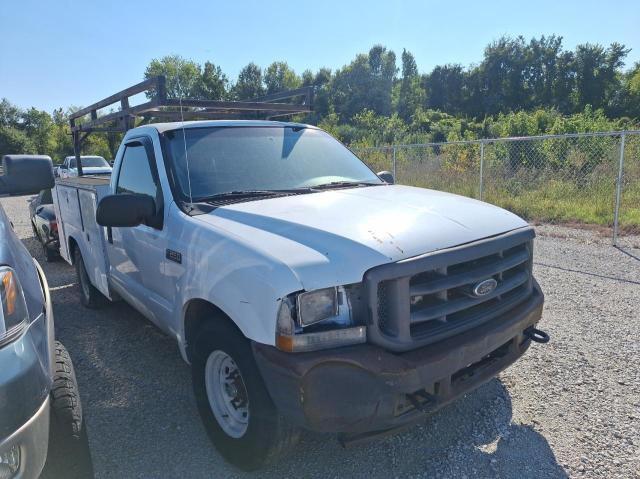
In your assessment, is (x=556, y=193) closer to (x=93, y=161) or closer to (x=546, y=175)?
(x=546, y=175)

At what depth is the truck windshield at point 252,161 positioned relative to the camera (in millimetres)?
3098

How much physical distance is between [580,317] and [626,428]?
192cm

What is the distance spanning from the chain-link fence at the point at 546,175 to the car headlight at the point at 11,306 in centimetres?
855

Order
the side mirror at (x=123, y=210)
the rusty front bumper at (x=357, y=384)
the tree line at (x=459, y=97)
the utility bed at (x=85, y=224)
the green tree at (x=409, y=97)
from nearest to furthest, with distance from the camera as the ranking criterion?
1. the rusty front bumper at (x=357, y=384)
2. the side mirror at (x=123, y=210)
3. the utility bed at (x=85, y=224)
4. the tree line at (x=459, y=97)
5. the green tree at (x=409, y=97)

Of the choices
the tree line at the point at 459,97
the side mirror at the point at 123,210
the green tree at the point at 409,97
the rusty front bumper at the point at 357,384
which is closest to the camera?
the rusty front bumper at the point at 357,384

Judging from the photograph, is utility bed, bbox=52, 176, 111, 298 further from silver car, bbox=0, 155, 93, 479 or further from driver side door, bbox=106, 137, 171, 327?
silver car, bbox=0, 155, 93, 479

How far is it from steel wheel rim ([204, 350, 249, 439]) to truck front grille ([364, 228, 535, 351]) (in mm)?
921

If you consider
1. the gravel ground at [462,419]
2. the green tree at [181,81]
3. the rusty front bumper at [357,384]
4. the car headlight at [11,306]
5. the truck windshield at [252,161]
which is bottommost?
the gravel ground at [462,419]

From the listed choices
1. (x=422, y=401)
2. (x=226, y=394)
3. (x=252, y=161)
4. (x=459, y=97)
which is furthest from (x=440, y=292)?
(x=459, y=97)

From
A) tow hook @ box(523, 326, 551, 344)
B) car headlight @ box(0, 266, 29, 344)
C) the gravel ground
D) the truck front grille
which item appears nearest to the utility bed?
the gravel ground

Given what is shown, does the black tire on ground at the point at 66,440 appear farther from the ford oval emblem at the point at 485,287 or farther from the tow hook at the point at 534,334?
the tow hook at the point at 534,334

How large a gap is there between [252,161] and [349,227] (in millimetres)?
1327

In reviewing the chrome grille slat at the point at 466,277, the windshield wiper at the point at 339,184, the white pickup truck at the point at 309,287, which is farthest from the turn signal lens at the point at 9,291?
the windshield wiper at the point at 339,184

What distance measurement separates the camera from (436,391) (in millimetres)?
2176
